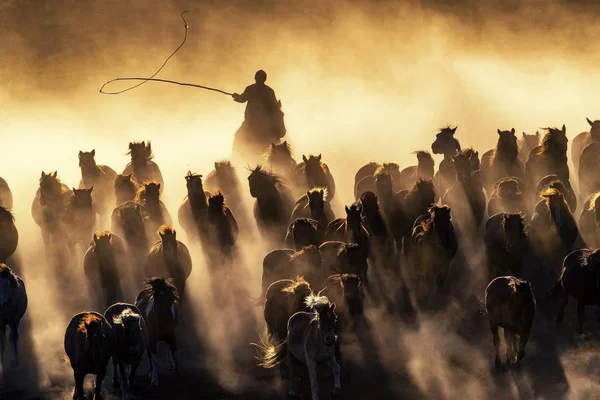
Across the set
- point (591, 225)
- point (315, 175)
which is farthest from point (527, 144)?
point (591, 225)

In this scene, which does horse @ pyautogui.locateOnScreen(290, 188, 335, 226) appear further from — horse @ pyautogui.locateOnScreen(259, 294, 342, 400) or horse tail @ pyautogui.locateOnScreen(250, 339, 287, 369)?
horse @ pyautogui.locateOnScreen(259, 294, 342, 400)

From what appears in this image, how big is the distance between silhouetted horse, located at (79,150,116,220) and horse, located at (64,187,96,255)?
6.31ft

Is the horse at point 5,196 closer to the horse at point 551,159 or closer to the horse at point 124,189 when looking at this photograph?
the horse at point 124,189

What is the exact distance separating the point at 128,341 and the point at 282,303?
7.91 ft

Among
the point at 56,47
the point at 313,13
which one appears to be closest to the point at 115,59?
the point at 56,47

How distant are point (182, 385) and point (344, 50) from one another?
1409 inches

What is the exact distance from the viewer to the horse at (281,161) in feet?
92.6

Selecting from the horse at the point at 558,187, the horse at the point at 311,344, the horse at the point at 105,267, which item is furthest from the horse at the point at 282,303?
the horse at the point at 558,187

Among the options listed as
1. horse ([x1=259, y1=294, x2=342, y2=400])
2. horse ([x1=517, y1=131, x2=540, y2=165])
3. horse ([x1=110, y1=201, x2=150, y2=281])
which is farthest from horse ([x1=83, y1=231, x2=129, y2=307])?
horse ([x1=517, y1=131, x2=540, y2=165])

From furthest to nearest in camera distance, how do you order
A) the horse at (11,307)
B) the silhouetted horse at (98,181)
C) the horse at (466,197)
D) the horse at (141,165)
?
the horse at (141,165) < the silhouetted horse at (98,181) < the horse at (466,197) < the horse at (11,307)

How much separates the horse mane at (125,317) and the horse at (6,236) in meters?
5.63

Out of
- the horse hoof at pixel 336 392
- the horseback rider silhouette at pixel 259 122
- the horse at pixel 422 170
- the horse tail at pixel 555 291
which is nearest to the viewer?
the horse hoof at pixel 336 392

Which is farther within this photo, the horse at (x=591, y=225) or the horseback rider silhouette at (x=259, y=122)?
the horseback rider silhouette at (x=259, y=122)

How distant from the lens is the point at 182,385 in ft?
66.1
